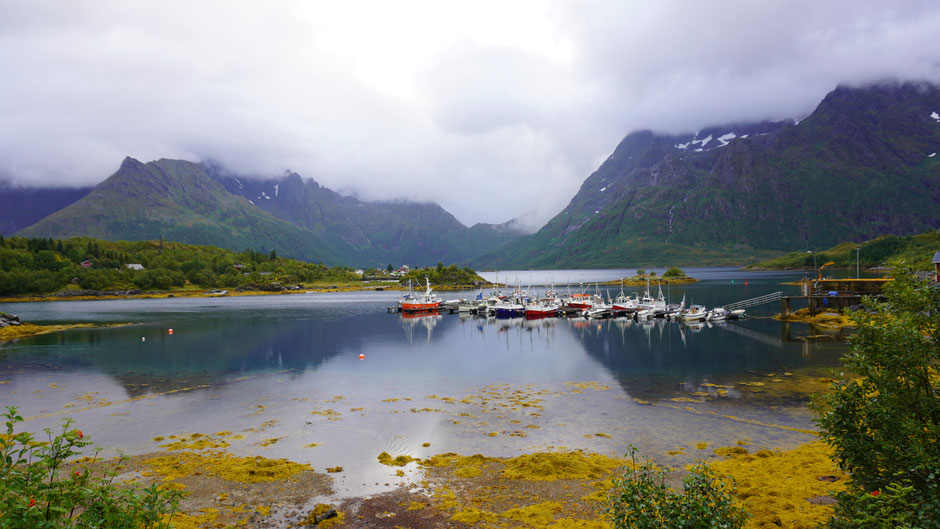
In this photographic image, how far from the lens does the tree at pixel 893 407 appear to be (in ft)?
30.1

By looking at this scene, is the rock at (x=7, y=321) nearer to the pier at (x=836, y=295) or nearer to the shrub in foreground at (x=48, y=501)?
the shrub in foreground at (x=48, y=501)

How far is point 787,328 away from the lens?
237 feet

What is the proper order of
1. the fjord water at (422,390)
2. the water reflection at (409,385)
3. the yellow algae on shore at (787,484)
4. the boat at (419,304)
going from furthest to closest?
the boat at (419,304)
the water reflection at (409,385)
the fjord water at (422,390)
the yellow algae on shore at (787,484)

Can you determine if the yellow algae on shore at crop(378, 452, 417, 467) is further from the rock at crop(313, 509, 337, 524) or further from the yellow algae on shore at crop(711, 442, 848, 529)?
the yellow algae on shore at crop(711, 442, 848, 529)

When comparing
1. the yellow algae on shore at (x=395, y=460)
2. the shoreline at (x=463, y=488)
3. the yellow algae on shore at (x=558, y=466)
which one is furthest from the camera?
the yellow algae on shore at (x=395, y=460)

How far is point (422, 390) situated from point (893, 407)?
1321 inches

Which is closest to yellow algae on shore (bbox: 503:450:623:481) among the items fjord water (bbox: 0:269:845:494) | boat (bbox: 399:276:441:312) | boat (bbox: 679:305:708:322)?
fjord water (bbox: 0:269:845:494)

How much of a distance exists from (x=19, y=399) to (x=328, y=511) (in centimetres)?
3543

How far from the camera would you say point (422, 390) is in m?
40.1

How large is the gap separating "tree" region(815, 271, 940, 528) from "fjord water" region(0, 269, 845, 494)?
12.4 m

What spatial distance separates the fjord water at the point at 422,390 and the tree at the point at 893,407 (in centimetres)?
1242

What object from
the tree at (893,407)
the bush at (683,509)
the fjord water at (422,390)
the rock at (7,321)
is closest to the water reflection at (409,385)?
the fjord water at (422,390)

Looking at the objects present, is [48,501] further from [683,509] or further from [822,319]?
[822,319]

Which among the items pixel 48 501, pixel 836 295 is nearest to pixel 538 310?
pixel 836 295
